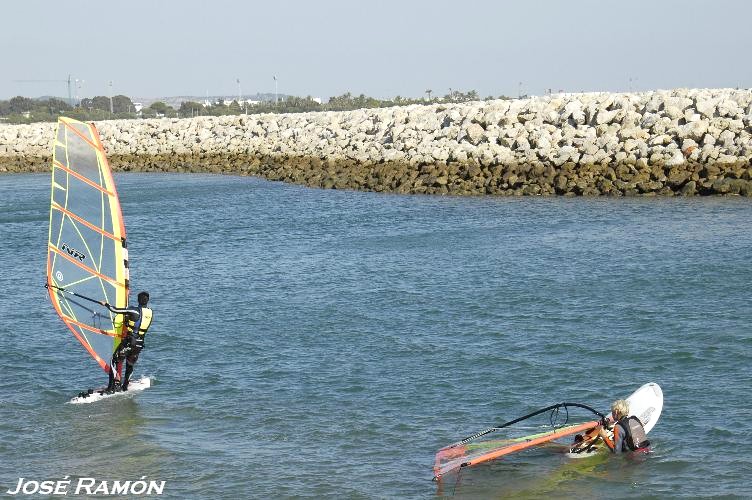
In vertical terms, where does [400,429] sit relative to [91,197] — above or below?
below

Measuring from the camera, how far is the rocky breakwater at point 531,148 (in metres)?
36.9

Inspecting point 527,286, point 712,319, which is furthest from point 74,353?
point 712,319

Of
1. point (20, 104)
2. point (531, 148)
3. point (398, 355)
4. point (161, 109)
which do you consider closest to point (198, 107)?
point (161, 109)

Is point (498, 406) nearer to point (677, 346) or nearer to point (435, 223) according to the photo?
point (677, 346)

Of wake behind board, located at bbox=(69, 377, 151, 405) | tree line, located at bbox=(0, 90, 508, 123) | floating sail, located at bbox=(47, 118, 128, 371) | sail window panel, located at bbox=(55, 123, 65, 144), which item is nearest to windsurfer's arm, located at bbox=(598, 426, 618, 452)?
floating sail, located at bbox=(47, 118, 128, 371)

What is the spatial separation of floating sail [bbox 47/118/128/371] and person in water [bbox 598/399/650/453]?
7.37 m

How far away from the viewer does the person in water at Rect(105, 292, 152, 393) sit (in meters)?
15.1

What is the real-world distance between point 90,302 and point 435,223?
19.6 m

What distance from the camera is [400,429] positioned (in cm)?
1431

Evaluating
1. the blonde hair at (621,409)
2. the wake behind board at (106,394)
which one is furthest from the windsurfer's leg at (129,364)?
the blonde hair at (621,409)

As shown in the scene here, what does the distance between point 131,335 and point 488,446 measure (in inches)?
228

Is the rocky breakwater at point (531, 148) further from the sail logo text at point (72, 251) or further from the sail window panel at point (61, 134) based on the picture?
the sail window panel at point (61, 134)

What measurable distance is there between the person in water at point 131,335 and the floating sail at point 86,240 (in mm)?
146

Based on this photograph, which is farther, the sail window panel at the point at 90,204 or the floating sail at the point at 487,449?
the sail window panel at the point at 90,204
